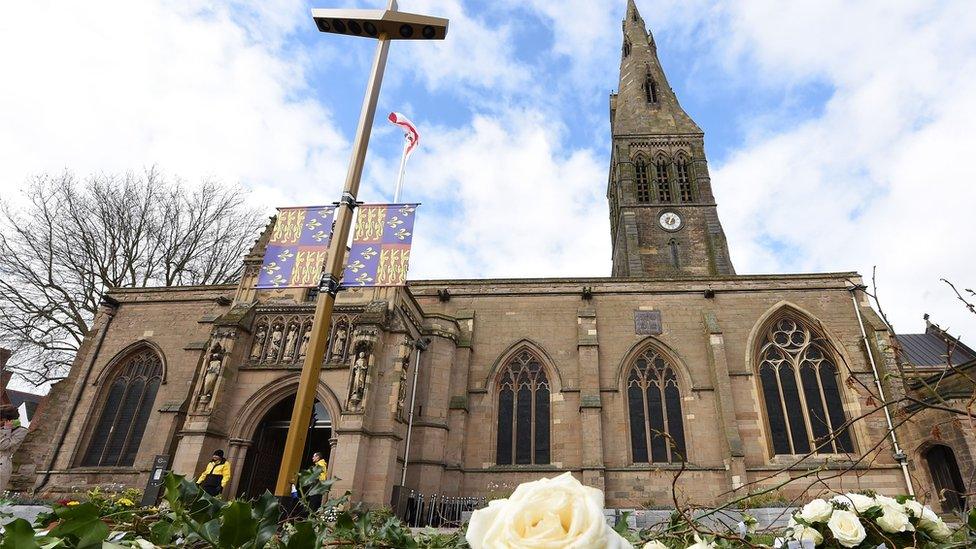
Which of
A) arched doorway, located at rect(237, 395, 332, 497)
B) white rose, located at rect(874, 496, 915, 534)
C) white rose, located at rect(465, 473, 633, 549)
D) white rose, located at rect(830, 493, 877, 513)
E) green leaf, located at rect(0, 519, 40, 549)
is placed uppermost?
arched doorway, located at rect(237, 395, 332, 497)

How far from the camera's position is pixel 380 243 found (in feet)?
23.5

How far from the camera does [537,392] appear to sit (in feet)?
54.0

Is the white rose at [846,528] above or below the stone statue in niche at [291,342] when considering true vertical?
below

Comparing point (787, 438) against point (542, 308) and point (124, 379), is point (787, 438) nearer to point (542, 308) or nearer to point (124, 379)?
point (542, 308)

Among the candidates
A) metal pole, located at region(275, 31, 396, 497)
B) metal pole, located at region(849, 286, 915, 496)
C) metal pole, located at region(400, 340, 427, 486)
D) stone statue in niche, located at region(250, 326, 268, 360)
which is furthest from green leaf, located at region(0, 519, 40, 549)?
metal pole, located at region(849, 286, 915, 496)

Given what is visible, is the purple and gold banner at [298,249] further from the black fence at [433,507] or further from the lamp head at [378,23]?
the black fence at [433,507]

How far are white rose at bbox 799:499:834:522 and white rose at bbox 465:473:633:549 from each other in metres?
1.17

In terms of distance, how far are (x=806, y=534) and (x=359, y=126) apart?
19.6 feet

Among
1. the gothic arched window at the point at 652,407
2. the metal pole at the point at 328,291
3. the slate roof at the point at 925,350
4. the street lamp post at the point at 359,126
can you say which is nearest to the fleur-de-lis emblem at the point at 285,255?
the street lamp post at the point at 359,126

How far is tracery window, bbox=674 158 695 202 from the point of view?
29844 mm

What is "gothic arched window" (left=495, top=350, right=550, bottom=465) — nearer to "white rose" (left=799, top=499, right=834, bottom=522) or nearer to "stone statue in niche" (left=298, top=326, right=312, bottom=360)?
"stone statue in niche" (left=298, top=326, right=312, bottom=360)

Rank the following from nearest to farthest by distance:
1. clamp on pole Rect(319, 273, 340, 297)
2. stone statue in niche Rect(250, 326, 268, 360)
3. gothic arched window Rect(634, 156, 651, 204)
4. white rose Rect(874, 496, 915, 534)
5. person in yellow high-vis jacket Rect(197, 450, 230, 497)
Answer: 1. white rose Rect(874, 496, 915, 534)
2. clamp on pole Rect(319, 273, 340, 297)
3. person in yellow high-vis jacket Rect(197, 450, 230, 497)
4. stone statue in niche Rect(250, 326, 268, 360)
5. gothic arched window Rect(634, 156, 651, 204)

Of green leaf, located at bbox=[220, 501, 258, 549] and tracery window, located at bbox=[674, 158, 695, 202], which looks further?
tracery window, located at bbox=[674, 158, 695, 202]

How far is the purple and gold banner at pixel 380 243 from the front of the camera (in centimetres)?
715
